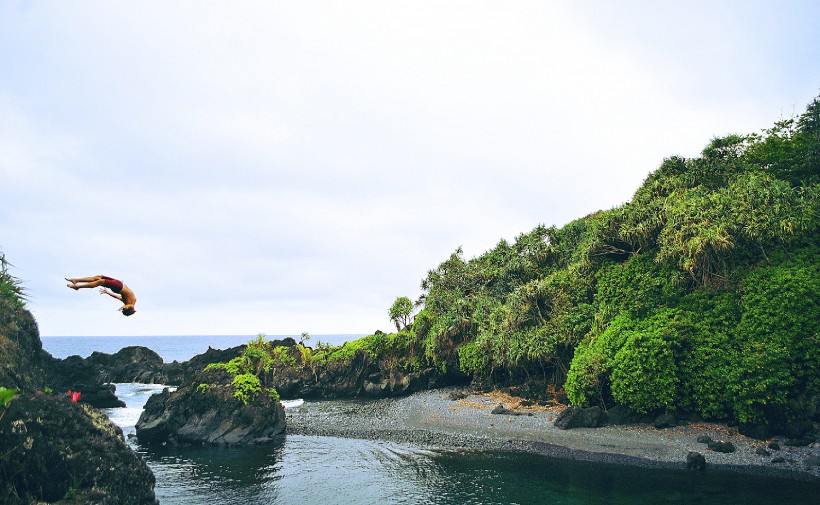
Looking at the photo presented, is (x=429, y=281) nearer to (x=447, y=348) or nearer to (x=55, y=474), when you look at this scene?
(x=447, y=348)

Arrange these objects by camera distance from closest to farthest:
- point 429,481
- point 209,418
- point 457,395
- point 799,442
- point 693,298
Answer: point 429,481 < point 799,442 < point 693,298 < point 209,418 < point 457,395

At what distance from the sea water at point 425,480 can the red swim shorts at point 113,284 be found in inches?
479

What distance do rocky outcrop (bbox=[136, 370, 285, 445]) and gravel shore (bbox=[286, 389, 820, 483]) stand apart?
Result: 128 inches

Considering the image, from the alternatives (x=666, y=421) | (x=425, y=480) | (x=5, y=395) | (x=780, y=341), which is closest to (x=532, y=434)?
(x=666, y=421)

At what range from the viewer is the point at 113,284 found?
11.7 m

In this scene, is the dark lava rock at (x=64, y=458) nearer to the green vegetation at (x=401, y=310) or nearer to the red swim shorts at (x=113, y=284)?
the red swim shorts at (x=113, y=284)

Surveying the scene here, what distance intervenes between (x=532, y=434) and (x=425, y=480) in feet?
32.3

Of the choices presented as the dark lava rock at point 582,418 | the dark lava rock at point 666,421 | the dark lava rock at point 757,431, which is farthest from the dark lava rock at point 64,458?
the dark lava rock at point 757,431

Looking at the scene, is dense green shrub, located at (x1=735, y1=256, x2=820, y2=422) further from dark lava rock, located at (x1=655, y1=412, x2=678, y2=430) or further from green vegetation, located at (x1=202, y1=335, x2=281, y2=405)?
green vegetation, located at (x1=202, y1=335, x2=281, y2=405)

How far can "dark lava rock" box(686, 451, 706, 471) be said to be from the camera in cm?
2248

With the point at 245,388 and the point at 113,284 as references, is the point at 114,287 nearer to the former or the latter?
the point at 113,284

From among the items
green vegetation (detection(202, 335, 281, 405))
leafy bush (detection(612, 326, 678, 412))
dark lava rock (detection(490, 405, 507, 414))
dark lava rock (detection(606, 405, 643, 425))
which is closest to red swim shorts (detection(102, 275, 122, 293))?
green vegetation (detection(202, 335, 281, 405))

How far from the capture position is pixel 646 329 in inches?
1126

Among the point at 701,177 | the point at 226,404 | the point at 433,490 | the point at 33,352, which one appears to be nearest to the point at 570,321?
the point at 701,177
